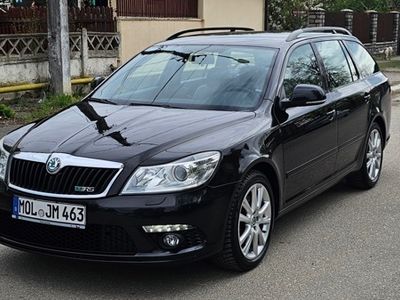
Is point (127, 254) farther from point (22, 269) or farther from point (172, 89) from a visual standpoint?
point (172, 89)

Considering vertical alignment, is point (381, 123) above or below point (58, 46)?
below

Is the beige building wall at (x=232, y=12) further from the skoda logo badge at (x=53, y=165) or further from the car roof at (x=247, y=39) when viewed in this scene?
the skoda logo badge at (x=53, y=165)

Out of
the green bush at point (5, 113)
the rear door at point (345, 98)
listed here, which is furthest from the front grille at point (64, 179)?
the green bush at point (5, 113)

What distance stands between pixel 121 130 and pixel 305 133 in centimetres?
153

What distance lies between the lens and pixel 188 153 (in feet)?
12.9

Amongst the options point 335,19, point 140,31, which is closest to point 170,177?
point 140,31

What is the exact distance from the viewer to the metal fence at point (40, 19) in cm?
1259

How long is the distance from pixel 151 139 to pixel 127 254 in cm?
75

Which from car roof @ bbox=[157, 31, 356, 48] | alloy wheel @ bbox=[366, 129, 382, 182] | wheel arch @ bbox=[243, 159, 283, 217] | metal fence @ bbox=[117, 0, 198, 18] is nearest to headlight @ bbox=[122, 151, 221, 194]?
wheel arch @ bbox=[243, 159, 283, 217]

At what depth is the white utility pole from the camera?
11.7 m

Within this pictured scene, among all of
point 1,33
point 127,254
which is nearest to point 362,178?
point 127,254

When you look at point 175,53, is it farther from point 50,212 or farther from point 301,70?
point 50,212

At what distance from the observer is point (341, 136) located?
5.69 meters

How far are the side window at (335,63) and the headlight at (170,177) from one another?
2.28 meters
